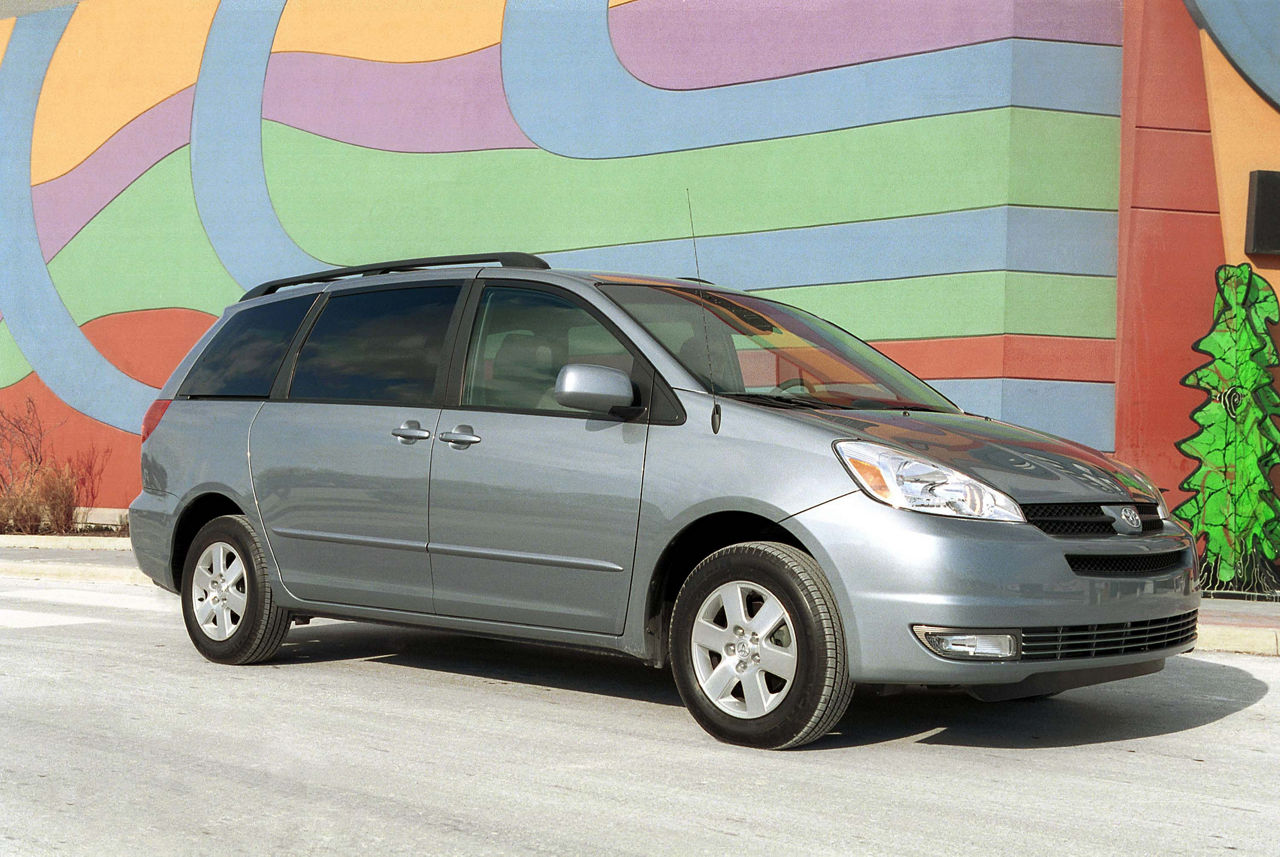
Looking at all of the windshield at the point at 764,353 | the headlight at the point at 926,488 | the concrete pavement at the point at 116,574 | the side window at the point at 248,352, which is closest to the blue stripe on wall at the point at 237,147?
the concrete pavement at the point at 116,574

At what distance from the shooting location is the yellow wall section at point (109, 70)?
60.2 ft

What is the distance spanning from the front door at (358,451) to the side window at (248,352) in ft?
0.66

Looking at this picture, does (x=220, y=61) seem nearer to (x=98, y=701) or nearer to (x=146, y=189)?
(x=146, y=189)

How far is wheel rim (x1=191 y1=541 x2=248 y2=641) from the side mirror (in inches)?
97.8

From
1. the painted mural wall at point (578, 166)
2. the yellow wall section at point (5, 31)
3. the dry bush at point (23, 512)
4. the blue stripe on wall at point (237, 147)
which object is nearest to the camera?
the painted mural wall at point (578, 166)

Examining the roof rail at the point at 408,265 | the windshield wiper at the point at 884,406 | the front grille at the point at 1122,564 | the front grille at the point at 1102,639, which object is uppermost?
the roof rail at the point at 408,265

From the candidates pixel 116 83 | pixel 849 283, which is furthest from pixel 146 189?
pixel 849 283

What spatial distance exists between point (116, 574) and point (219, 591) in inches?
233

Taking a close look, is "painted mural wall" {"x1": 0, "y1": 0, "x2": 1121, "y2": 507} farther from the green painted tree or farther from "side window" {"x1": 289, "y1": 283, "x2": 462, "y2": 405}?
"side window" {"x1": 289, "y1": 283, "x2": 462, "y2": 405}

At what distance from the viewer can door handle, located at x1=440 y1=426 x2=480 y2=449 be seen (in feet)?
20.6

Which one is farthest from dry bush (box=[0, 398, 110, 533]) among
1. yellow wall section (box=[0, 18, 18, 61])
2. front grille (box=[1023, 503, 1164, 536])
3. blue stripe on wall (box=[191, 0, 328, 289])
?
front grille (box=[1023, 503, 1164, 536])

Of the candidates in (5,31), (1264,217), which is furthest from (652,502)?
(5,31)

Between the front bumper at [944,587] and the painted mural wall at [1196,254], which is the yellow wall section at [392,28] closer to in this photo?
the painted mural wall at [1196,254]

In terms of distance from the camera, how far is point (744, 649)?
212 inches
